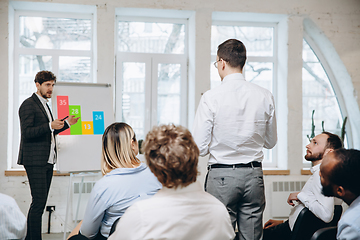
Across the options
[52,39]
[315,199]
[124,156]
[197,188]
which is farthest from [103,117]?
[197,188]

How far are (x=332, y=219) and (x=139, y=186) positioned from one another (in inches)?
49.4

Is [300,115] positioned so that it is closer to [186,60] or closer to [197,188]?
[186,60]

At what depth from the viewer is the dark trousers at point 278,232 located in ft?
7.31

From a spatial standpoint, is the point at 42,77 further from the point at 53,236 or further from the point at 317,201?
the point at 317,201

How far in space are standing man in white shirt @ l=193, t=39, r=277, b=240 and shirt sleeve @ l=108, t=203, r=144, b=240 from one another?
Answer: 0.92 meters

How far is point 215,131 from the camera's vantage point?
188cm

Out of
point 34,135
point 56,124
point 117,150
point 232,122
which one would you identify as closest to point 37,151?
point 34,135

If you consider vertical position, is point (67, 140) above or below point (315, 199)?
above

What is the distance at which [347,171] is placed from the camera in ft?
4.05

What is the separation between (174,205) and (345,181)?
0.72 m

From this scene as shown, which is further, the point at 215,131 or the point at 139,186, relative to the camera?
the point at 215,131

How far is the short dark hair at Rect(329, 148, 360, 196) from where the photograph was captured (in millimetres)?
1229

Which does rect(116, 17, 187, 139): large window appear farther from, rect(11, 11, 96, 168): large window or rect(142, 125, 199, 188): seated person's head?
rect(142, 125, 199, 188): seated person's head

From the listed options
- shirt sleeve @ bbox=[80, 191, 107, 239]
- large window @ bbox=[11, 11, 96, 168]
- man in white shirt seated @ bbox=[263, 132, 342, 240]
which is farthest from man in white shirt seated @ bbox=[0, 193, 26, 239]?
large window @ bbox=[11, 11, 96, 168]
